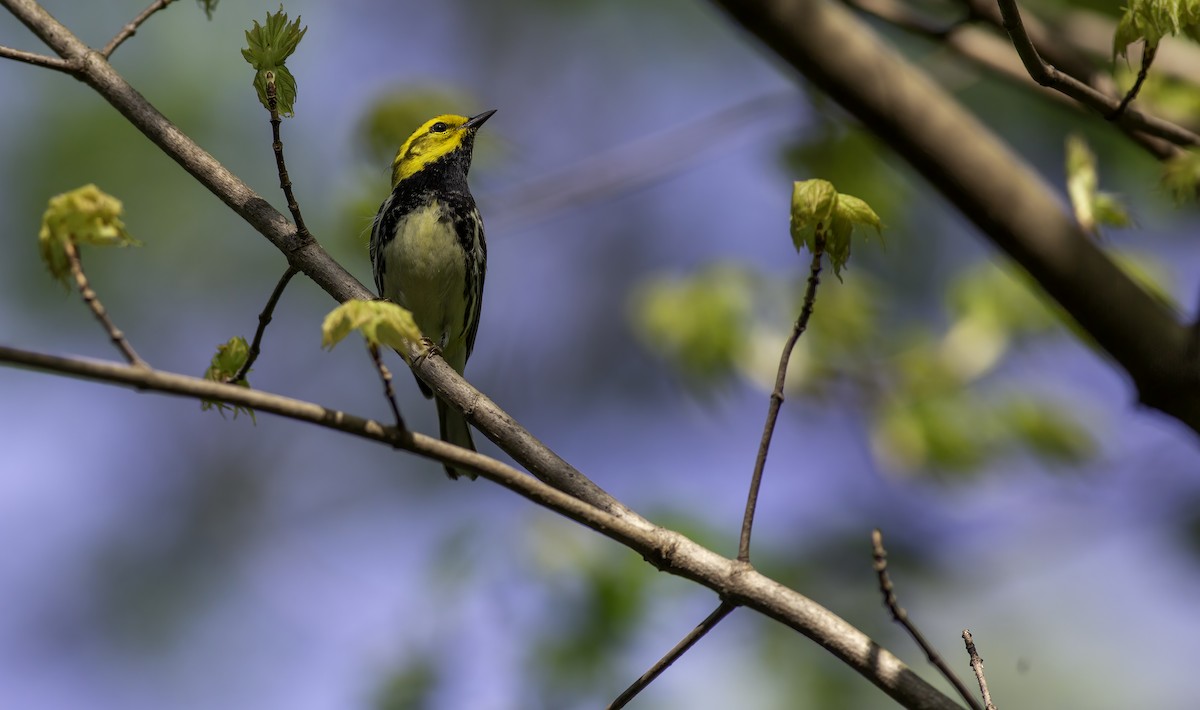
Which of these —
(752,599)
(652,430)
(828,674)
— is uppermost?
(652,430)

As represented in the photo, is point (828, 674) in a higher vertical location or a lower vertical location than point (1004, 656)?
lower

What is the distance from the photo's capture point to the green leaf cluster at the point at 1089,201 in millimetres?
2754

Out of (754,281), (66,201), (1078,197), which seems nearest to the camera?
(66,201)

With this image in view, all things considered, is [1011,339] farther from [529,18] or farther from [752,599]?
[529,18]

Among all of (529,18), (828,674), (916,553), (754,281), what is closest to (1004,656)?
(916,553)

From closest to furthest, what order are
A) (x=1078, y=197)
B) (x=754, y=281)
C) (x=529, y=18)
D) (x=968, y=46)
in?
(x=1078, y=197), (x=968, y=46), (x=754, y=281), (x=529, y=18)

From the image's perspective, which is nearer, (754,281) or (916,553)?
(754,281)

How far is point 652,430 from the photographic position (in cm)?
896

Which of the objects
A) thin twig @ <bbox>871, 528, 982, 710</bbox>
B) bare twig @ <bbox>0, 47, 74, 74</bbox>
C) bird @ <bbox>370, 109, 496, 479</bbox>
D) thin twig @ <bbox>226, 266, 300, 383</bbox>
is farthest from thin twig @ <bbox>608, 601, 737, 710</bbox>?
bird @ <bbox>370, 109, 496, 479</bbox>

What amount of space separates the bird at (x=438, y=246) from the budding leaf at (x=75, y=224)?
261 cm

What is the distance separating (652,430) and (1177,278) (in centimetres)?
485

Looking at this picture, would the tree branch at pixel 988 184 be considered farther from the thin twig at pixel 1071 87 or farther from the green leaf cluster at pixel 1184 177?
the green leaf cluster at pixel 1184 177

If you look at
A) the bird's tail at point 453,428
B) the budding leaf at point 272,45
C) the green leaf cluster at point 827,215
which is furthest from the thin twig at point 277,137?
the bird's tail at point 453,428

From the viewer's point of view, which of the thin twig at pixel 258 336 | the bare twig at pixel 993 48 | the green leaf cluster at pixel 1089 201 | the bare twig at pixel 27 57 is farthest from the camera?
the bare twig at pixel 993 48
